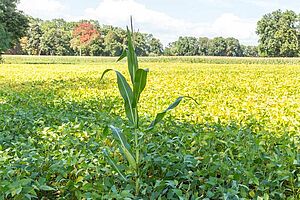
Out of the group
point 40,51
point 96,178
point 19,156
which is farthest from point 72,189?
point 40,51

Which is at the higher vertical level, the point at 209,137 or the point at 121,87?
the point at 121,87

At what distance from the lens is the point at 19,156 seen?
2.31 m

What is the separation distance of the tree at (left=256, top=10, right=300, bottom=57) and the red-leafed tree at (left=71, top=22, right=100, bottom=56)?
87.1 feet

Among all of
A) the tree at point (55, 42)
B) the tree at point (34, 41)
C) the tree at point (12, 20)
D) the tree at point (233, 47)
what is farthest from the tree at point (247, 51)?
the tree at point (12, 20)

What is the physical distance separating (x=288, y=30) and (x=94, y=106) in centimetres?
5633

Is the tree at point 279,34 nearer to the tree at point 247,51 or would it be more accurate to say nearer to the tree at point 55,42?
the tree at point 247,51

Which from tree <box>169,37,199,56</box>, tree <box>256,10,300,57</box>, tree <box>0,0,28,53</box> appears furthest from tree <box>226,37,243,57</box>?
tree <box>0,0,28,53</box>

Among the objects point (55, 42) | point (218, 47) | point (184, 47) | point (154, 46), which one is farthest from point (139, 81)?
point (218, 47)

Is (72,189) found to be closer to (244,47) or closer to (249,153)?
(249,153)

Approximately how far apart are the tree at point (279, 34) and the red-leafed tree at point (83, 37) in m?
26.6

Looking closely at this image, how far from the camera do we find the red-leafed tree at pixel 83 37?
5409 centimetres

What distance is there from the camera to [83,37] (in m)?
54.8

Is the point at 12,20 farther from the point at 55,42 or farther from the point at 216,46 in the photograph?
the point at 216,46

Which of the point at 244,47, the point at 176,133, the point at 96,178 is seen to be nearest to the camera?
the point at 96,178
